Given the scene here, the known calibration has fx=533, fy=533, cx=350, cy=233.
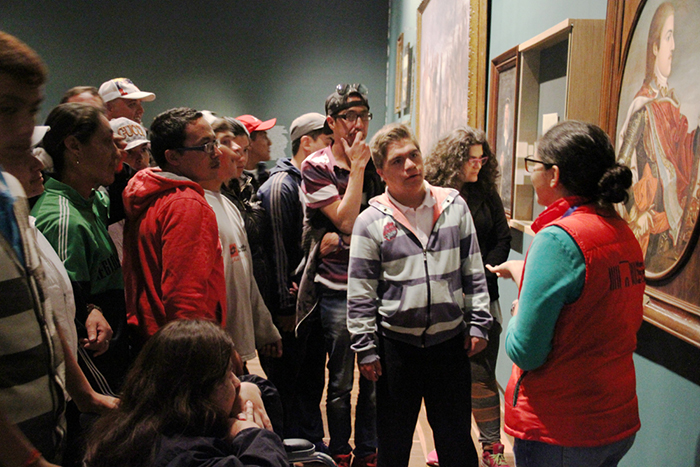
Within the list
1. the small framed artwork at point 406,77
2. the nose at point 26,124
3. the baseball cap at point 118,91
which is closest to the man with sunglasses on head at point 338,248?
the nose at point 26,124

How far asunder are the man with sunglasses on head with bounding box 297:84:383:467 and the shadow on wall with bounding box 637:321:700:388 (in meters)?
1.23

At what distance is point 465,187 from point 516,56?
867mm

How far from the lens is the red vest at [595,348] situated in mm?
1377

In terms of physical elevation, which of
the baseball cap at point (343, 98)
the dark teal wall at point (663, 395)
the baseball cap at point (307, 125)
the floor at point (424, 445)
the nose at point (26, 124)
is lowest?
the floor at point (424, 445)

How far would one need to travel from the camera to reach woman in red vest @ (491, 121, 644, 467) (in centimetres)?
138

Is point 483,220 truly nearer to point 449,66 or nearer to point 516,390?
point 516,390

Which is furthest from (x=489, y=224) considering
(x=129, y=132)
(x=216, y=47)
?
(x=216, y=47)

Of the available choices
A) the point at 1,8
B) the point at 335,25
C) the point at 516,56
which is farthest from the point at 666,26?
the point at 1,8

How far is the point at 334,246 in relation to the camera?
2537 mm

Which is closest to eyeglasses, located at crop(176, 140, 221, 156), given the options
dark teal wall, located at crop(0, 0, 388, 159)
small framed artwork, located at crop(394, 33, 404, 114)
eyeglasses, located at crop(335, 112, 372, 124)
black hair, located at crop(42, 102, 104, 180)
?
black hair, located at crop(42, 102, 104, 180)

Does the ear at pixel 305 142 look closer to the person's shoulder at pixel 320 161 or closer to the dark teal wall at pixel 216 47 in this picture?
the person's shoulder at pixel 320 161

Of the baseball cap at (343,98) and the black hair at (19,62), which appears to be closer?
the black hair at (19,62)

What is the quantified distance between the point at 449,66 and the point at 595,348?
3.35 meters

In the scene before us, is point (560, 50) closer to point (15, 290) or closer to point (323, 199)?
point (323, 199)
